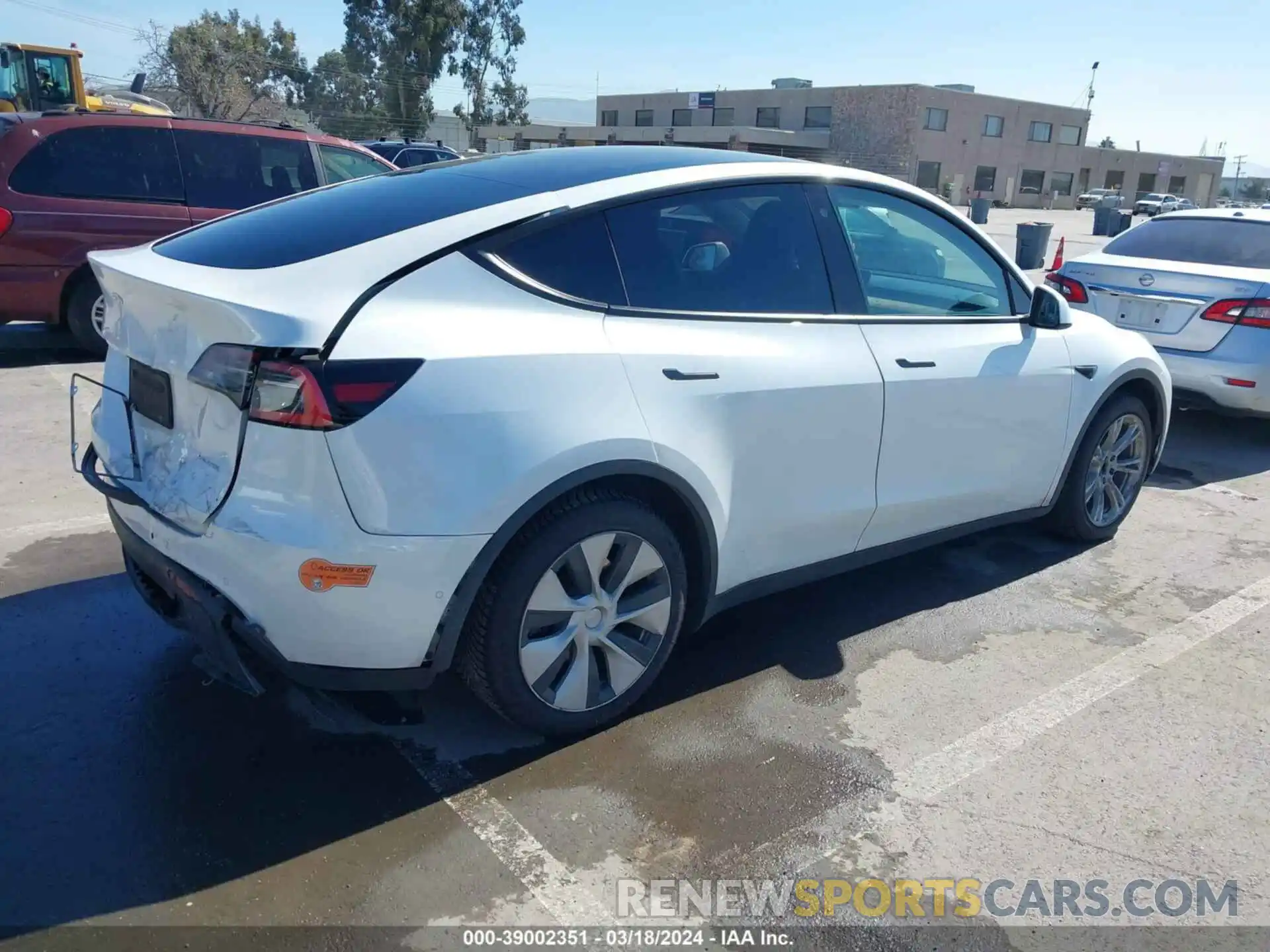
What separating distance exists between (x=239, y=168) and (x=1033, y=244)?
1487 centimetres

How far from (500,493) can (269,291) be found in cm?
80

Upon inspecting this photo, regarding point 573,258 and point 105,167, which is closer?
point 573,258

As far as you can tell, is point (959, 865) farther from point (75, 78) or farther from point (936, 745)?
point (75, 78)

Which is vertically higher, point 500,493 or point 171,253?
point 171,253

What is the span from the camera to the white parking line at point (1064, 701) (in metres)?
3.11

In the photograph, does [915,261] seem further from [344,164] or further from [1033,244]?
[1033,244]

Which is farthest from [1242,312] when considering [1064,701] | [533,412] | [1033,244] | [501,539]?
[1033,244]

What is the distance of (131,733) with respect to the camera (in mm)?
3098

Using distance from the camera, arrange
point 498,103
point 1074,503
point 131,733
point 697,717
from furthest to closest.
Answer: point 498,103 < point 1074,503 < point 697,717 < point 131,733

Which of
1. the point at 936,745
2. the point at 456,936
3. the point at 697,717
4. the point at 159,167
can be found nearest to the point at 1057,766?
the point at 936,745

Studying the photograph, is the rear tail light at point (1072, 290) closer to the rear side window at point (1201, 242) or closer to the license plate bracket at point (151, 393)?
the rear side window at point (1201, 242)

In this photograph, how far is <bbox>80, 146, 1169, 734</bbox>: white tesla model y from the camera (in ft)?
8.43

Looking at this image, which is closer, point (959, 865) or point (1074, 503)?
point (959, 865)

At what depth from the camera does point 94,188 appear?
7789mm
